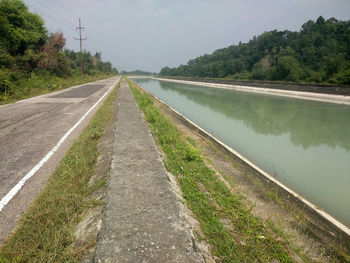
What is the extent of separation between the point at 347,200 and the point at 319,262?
276cm

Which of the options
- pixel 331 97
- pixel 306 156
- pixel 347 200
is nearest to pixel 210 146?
pixel 306 156

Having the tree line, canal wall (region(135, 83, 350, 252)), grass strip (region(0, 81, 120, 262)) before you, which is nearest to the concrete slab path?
grass strip (region(0, 81, 120, 262))

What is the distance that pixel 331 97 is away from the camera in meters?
20.4

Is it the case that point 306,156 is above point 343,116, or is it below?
below

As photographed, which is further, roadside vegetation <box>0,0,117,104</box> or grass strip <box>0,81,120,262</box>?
roadside vegetation <box>0,0,117,104</box>

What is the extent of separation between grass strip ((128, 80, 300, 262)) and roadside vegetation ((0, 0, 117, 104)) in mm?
15879

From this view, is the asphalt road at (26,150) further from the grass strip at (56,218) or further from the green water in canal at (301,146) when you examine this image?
the green water in canal at (301,146)

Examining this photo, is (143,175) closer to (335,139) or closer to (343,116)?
(335,139)

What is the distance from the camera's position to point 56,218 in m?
2.78

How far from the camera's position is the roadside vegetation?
671 inches

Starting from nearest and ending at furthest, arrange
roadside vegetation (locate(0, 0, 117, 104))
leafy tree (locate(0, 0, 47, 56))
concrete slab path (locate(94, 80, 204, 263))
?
concrete slab path (locate(94, 80, 204, 263)) → roadside vegetation (locate(0, 0, 117, 104)) → leafy tree (locate(0, 0, 47, 56))

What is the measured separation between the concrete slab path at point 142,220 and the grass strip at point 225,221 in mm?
490

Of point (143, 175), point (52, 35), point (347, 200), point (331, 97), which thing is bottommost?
point (347, 200)

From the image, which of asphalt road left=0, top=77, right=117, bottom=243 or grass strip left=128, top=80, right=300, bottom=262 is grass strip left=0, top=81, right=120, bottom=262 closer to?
asphalt road left=0, top=77, right=117, bottom=243
